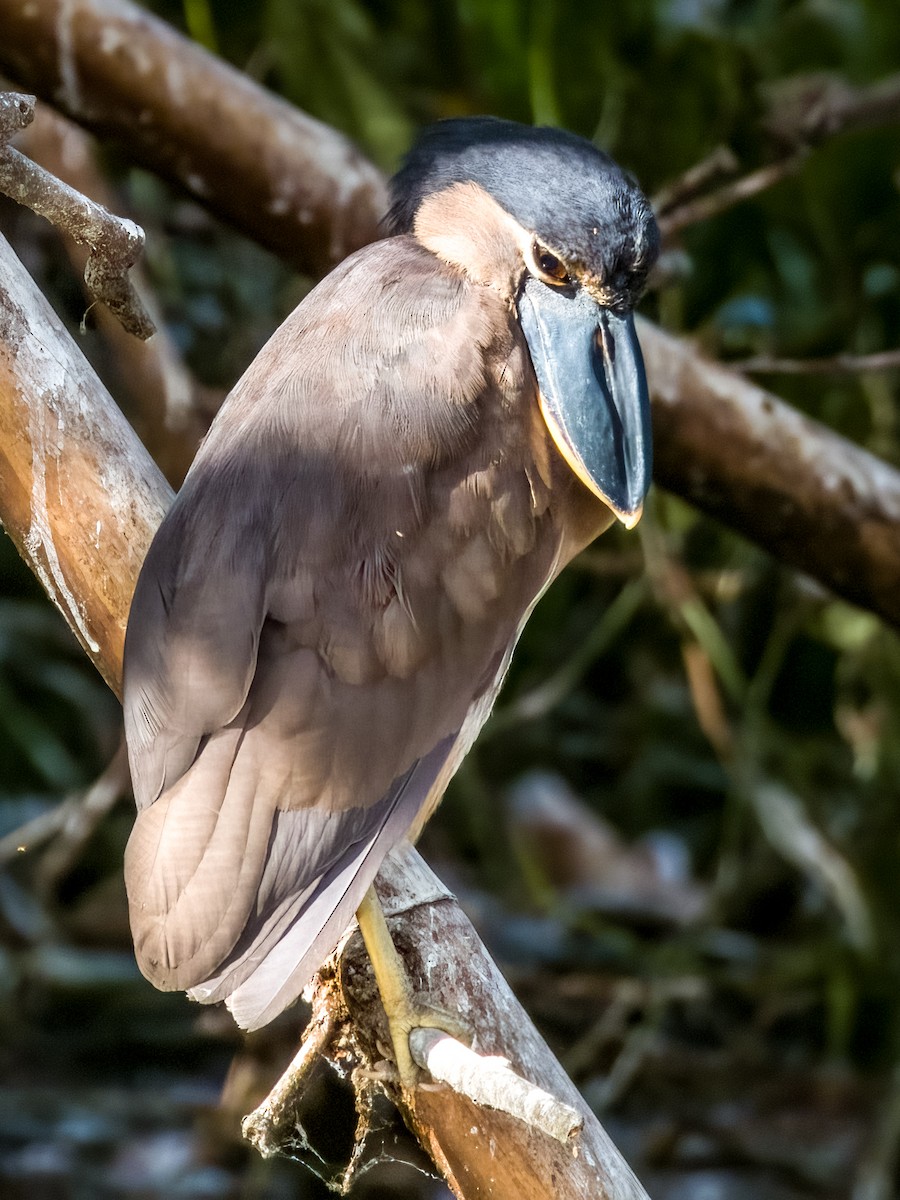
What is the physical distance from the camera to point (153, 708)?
4.66ft

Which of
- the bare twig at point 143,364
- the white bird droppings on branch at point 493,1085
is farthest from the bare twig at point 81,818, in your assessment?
the white bird droppings on branch at point 493,1085

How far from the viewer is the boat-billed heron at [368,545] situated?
1.38 meters

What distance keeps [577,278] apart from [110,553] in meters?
0.55

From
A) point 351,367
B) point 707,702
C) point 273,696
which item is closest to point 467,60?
point 707,702

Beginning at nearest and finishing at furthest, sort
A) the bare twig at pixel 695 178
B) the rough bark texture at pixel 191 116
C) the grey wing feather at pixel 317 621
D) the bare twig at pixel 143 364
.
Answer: the grey wing feather at pixel 317 621
the rough bark texture at pixel 191 116
the bare twig at pixel 143 364
the bare twig at pixel 695 178

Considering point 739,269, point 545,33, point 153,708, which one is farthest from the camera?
point 739,269

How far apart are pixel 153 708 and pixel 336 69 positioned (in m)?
1.68

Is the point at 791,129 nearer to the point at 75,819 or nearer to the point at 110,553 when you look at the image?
the point at 110,553

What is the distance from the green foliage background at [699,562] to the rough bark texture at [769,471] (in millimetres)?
388

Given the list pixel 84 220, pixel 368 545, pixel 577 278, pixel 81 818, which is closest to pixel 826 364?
pixel 577 278

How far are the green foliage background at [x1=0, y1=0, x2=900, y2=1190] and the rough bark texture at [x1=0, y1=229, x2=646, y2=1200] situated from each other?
4.05ft

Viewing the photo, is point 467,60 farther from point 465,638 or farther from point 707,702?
point 465,638

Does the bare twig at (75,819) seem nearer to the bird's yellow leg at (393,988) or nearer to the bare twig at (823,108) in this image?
the bird's yellow leg at (393,988)

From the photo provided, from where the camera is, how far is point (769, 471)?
228 centimetres
